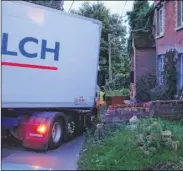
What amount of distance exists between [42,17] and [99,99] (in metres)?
4.36

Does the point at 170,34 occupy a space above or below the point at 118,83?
above

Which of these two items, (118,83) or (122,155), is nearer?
(122,155)

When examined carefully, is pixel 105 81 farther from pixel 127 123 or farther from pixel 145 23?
pixel 145 23

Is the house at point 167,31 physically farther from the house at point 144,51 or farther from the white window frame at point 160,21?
the house at point 144,51

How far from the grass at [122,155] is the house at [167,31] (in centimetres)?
1078

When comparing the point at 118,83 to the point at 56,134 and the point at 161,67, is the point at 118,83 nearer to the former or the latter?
the point at 56,134

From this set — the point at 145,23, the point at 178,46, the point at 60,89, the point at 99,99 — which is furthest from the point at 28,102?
the point at 145,23

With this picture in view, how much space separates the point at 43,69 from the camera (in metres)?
10.8

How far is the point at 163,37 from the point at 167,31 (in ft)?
2.31

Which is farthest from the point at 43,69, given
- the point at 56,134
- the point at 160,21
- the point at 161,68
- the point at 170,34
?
the point at 160,21

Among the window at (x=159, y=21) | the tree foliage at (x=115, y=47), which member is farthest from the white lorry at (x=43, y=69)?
the window at (x=159, y=21)

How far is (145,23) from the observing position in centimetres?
2767

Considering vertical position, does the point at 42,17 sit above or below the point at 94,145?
above

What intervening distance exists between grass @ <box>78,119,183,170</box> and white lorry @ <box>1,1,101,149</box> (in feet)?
5.32
